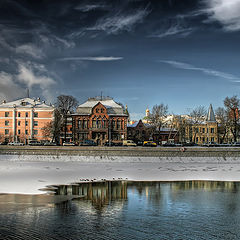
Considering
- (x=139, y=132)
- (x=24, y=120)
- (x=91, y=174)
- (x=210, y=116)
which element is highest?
(x=210, y=116)

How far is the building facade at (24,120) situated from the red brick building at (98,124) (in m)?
11.3

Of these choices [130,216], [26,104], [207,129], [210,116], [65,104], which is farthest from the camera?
[207,129]

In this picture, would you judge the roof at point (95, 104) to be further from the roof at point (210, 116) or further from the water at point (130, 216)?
the water at point (130, 216)

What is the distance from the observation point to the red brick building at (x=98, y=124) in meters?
102

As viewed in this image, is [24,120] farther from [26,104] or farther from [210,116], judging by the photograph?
[210,116]

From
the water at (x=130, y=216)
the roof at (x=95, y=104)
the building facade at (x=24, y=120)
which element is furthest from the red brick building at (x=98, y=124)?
the water at (x=130, y=216)

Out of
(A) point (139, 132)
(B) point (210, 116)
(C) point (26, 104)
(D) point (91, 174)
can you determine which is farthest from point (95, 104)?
(D) point (91, 174)

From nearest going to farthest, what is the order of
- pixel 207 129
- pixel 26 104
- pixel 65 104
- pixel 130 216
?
pixel 130 216
pixel 65 104
pixel 26 104
pixel 207 129

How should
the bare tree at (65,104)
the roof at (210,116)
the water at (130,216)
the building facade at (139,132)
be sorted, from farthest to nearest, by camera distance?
the roof at (210,116) < the building facade at (139,132) < the bare tree at (65,104) < the water at (130,216)

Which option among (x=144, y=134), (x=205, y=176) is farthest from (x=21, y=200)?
(x=144, y=134)

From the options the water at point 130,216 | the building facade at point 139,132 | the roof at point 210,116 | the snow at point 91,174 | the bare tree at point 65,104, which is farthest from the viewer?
the roof at point 210,116

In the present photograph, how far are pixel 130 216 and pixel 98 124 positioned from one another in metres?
80.0

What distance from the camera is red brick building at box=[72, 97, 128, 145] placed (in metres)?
102

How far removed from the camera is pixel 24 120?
356 ft
